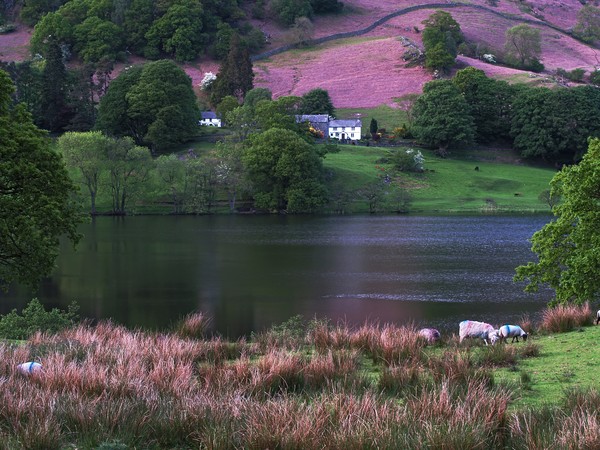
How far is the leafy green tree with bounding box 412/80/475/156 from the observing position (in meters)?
106

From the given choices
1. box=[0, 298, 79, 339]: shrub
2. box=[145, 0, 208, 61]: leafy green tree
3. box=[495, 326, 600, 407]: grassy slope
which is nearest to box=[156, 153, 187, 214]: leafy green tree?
box=[0, 298, 79, 339]: shrub

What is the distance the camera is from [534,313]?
28672 millimetres

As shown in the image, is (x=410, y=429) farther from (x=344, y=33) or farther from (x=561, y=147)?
(x=344, y=33)

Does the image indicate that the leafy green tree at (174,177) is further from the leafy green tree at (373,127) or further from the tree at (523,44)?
the tree at (523,44)

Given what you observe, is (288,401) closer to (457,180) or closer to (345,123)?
(457,180)

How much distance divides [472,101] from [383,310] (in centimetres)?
9229

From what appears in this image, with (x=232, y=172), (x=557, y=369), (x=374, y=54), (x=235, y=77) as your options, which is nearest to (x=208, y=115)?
(x=235, y=77)

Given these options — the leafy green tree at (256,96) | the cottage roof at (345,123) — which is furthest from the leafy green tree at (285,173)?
the cottage roof at (345,123)

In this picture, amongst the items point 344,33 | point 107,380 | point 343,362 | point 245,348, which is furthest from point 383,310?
point 344,33

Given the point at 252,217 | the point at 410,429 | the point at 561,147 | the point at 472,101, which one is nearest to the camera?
the point at 410,429

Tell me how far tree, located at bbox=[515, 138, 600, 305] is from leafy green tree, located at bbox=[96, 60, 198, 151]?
277ft

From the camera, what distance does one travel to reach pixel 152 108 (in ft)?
338

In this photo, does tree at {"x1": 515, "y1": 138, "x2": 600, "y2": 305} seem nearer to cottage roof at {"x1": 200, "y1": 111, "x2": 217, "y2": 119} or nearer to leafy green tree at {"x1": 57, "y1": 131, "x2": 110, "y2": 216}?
leafy green tree at {"x1": 57, "y1": 131, "x2": 110, "y2": 216}

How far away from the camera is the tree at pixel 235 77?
126 meters
